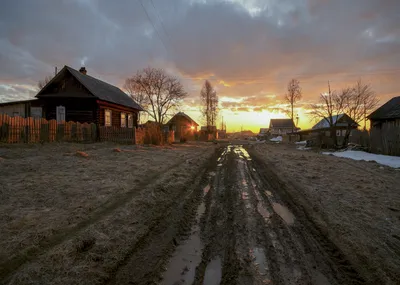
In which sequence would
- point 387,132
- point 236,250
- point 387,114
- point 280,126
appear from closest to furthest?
point 236,250 < point 387,132 < point 387,114 < point 280,126

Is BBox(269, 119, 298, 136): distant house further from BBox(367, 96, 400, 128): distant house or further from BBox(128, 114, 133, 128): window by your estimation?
BBox(128, 114, 133, 128): window

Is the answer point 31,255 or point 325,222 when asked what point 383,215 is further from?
point 31,255

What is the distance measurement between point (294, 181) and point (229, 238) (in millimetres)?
5183

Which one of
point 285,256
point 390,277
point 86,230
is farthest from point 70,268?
point 390,277

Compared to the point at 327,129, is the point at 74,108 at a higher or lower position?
higher

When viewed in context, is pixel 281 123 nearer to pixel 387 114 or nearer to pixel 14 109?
pixel 387 114

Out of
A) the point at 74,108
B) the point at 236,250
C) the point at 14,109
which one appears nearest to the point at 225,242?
the point at 236,250

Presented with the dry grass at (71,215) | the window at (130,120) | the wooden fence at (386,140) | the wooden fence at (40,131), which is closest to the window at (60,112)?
the wooden fence at (40,131)

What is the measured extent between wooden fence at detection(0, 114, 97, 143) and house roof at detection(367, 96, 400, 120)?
30415mm

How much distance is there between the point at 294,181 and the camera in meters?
8.00

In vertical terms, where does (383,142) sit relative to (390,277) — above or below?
above

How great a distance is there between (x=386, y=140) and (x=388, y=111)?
12107mm

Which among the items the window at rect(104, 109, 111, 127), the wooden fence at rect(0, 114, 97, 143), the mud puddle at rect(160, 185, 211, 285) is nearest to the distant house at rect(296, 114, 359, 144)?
the window at rect(104, 109, 111, 127)

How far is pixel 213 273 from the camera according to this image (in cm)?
280
